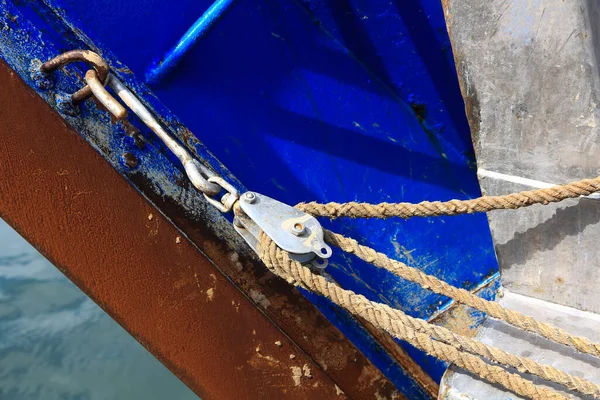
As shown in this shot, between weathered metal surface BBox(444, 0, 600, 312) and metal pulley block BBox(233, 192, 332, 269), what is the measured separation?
0.49 m

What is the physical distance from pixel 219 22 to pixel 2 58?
628 mm

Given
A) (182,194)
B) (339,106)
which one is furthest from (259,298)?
(339,106)

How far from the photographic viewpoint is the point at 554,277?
1611 millimetres

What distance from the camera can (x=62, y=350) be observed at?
4.70 m

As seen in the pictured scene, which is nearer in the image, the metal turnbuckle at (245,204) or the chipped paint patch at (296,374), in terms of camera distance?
the metal turnbuckle at (245,204)

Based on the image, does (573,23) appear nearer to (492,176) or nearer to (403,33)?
(492,176)

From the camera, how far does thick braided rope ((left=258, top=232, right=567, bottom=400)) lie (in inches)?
55.3

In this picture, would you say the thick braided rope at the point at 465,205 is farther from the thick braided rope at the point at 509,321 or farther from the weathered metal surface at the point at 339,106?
the weathered metal surface at the point at 339,106

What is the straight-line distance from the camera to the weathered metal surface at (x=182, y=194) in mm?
1620

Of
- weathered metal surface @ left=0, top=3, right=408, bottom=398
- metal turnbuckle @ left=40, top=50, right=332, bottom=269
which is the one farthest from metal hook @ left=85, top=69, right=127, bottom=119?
weathered metal surface @ left=0, top=3, right=408, bottom=398

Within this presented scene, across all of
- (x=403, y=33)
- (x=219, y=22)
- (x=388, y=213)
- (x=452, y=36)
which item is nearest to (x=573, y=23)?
(x=452, y=36)

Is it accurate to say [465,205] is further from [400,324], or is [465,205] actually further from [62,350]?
[62,350]

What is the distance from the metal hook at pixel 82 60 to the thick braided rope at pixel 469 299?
0.75m

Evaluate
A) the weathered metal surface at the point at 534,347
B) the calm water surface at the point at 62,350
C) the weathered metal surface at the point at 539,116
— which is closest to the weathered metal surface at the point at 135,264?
the weathered metal surface at the point at 534,347
